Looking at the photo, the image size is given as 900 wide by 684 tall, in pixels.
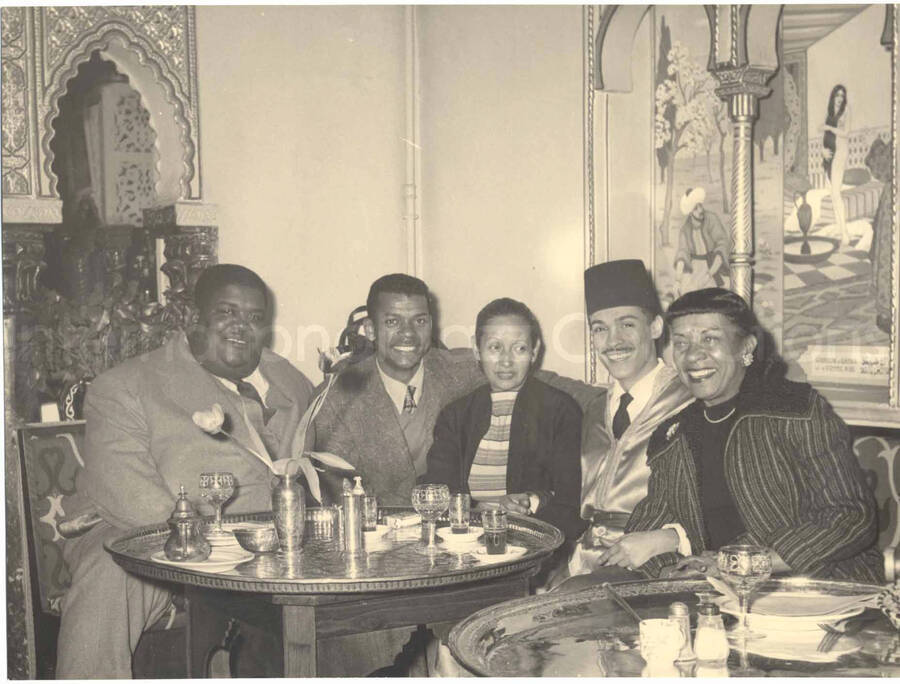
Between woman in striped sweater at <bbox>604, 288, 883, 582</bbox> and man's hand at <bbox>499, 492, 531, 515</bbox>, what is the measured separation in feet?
1.66

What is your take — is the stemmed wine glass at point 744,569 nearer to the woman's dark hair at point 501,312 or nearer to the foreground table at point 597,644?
the foreground table at point 597,644

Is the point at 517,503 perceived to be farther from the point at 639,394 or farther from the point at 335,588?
the point at 335,588

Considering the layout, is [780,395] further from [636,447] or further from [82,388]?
[82,388]

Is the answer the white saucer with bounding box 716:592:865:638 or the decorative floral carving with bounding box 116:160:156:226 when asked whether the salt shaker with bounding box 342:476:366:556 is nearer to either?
the white saucer with bounding box 716:592:865:638

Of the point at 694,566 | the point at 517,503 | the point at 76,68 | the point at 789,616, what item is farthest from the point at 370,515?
the point at 76,68

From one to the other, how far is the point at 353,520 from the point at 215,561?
0.39 metres

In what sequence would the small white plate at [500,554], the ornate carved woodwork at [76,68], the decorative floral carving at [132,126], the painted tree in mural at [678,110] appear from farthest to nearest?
the decorative floral carving at [132,126] → the painted tree in mural at [678,110] → the ornate carved woodwork at [76,68] → the small white plate at [500,554]

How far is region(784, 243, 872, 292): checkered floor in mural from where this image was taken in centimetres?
430

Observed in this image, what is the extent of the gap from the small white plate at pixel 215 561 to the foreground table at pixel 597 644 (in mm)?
875

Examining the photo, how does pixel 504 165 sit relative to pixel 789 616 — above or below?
above

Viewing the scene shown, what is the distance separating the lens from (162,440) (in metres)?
4.22

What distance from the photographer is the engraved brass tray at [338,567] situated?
2736mm

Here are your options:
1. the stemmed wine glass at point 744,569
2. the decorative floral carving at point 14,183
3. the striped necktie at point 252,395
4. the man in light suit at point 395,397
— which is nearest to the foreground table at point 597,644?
the stemmed wine glass at point 744,569

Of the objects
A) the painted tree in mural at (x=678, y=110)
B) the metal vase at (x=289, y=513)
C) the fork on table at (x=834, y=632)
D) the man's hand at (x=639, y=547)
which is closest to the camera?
the fork on table at (x=834, y=632)
